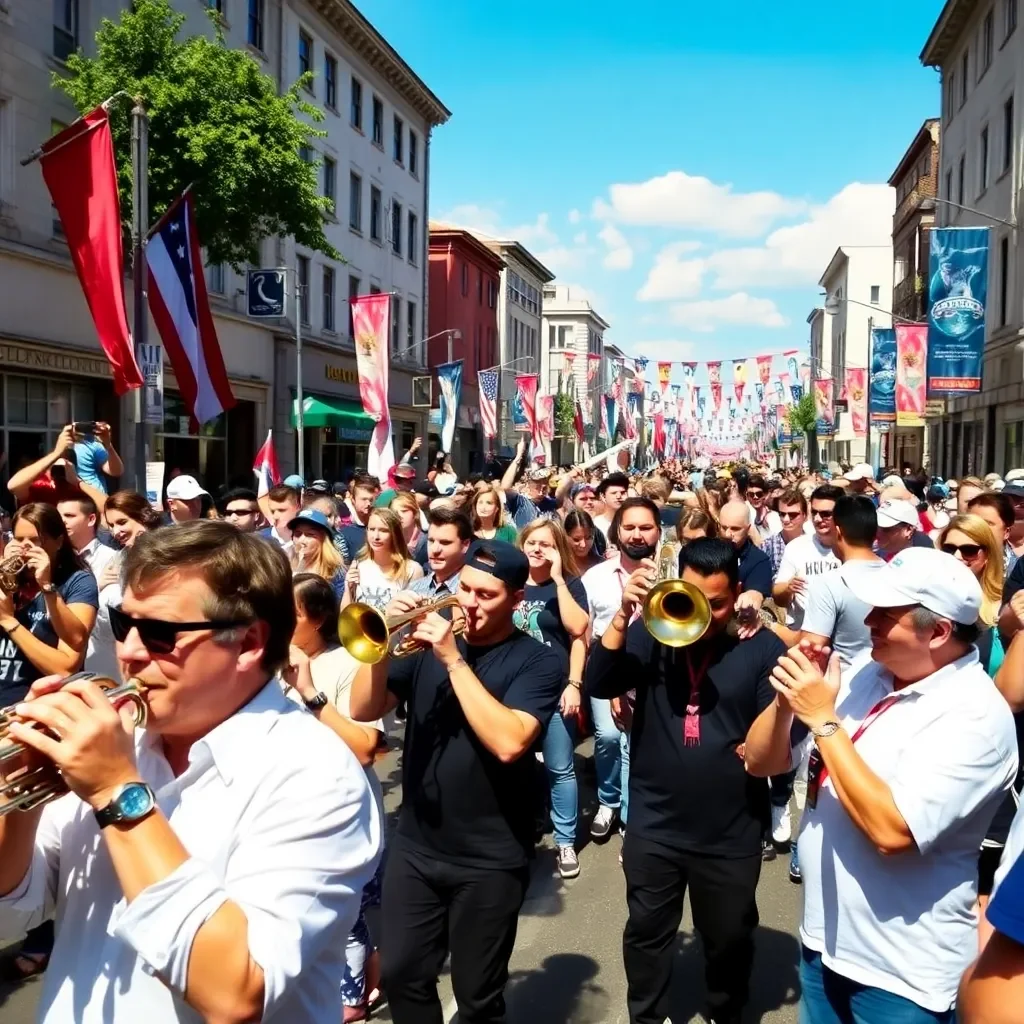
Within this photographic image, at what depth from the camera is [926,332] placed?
85.4 feet

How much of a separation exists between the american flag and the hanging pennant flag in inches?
576

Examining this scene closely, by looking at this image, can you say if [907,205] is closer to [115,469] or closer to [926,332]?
[926,332]

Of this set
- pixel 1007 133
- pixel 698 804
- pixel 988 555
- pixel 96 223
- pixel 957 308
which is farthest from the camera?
pixel 1007 133

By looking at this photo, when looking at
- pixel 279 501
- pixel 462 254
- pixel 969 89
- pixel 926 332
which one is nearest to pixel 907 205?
pixel 969 89

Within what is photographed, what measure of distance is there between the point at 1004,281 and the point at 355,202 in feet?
67.4

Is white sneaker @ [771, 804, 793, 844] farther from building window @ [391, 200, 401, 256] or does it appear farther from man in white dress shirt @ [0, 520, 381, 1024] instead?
building window @ [391, 200, 401, 256]

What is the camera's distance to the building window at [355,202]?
33.1 meters

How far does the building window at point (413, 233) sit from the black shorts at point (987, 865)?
3687 cm

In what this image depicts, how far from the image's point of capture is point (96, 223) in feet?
38.3

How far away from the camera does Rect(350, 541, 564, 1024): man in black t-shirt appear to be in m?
3.26

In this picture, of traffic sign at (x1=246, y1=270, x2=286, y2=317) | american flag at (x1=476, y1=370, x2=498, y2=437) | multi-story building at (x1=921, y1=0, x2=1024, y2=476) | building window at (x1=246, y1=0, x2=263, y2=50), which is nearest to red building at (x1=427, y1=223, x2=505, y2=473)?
american flag at (x1=476, y1=370, x2=498, y2=437)

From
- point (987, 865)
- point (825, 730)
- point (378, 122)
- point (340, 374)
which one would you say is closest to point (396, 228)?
point (378, 122)

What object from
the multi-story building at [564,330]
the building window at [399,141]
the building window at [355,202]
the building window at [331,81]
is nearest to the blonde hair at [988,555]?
the building window at [331,81]

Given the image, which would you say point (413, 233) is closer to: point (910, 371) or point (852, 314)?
point (910, 371)
